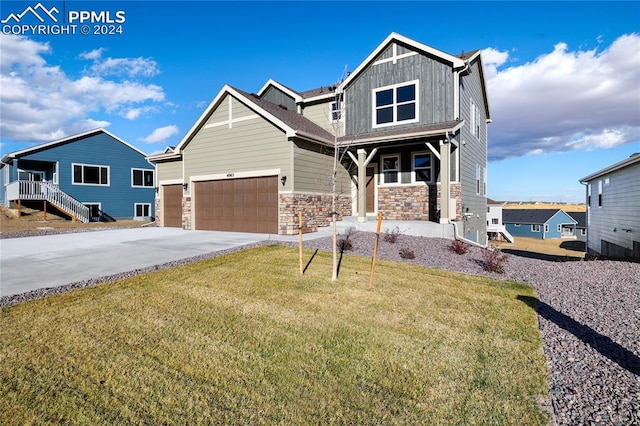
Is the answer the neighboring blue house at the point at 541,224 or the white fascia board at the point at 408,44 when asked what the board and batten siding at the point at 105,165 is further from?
the neighboring blue house at the point at 541,224

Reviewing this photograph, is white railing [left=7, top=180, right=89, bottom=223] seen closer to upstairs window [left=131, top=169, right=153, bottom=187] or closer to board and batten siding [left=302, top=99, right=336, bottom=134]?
upstairs window [left=131, top=169, right=153, bottom=187]

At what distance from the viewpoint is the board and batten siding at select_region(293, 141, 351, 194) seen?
12812 millimetres

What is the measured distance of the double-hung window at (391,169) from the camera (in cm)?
1447

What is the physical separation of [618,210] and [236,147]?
719 inches

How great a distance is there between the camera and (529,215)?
167 feet

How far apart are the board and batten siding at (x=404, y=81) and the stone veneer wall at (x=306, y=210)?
3.46 metres

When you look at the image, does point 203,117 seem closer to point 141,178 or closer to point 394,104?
point 394,104

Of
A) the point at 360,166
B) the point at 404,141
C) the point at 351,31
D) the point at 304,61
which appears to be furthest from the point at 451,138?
the point at 304,61

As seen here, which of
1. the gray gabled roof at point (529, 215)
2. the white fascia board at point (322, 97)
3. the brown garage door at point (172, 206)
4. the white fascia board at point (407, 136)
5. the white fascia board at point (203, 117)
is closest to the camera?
the white fascia board at point (407, 136)

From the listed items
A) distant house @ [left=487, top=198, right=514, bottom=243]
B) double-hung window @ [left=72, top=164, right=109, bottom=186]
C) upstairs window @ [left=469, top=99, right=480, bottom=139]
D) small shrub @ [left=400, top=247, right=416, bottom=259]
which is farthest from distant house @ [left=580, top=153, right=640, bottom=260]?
double-hung window @ [left=72, top=164, right=109, bottom=186]

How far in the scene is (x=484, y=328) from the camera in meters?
4.12

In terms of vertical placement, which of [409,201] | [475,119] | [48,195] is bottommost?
[409,201]

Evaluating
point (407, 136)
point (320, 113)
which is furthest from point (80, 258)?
point (320, 113)

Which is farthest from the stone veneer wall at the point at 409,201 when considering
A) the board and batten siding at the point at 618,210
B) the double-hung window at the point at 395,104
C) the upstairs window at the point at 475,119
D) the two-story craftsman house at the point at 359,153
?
the board and batten siding at the point at 618,210
